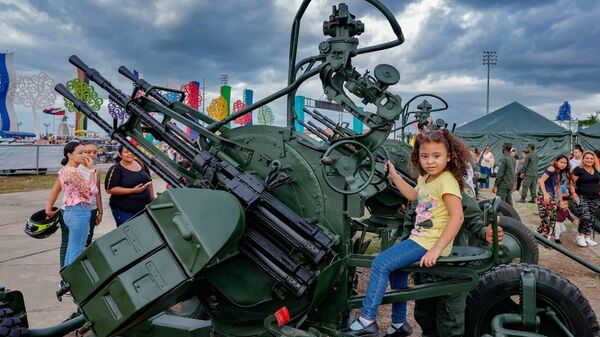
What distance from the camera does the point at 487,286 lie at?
3225 millimetres

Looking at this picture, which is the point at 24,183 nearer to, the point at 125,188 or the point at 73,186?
the point at 125,188

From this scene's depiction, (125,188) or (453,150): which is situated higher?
(453,150)

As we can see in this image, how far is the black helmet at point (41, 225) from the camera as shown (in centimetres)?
428

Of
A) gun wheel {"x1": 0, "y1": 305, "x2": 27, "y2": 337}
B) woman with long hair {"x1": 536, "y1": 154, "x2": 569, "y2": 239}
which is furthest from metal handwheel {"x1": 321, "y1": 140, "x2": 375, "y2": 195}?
woman with long hair {"x1": 536, "y1": 154, "x2": 569, "y2": 239}

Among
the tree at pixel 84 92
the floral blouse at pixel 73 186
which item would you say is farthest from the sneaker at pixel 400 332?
the tree at pixel 84 92

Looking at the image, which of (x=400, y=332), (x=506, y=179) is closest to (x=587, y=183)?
(x=506, y=179)

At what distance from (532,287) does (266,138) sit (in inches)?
80.5

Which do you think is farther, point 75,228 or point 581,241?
point 581,241

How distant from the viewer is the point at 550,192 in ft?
25.8

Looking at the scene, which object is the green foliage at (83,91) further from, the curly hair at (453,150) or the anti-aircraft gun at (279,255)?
the curly hair at (453,150)

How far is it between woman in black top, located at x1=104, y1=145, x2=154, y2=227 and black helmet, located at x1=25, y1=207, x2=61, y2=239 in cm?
64

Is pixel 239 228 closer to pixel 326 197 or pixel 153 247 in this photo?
pixel 153 247

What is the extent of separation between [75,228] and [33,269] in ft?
5.39

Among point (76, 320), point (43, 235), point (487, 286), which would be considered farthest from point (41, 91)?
point (487, 286)
